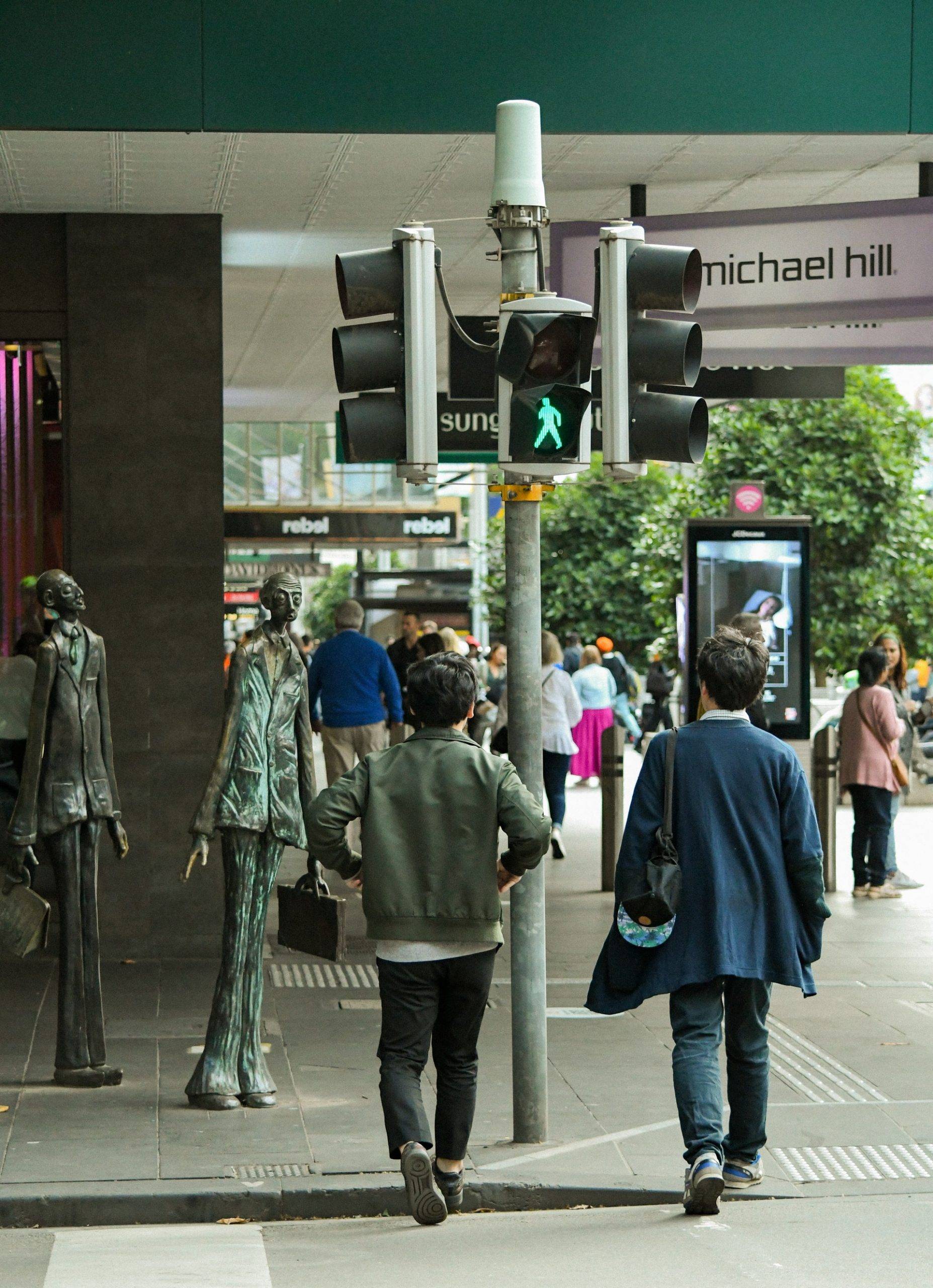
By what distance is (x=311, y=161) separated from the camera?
846cm

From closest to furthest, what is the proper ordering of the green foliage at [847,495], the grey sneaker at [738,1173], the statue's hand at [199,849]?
1. the grey sneaker at [738,1173]
2. the statue's hand at [199,849]
3. the green foliage at [847,495]

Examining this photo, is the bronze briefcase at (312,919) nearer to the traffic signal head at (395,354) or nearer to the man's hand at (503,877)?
the man's hand at (503,877)

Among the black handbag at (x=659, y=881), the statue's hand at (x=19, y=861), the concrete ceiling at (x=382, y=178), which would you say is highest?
the concrete ceiling at (x=382, y=178)

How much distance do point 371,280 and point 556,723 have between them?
8.14 metres

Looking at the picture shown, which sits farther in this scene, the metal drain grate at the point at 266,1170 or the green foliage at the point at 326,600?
the green foliage at the point at 326,600

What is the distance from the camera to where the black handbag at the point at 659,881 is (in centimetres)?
536

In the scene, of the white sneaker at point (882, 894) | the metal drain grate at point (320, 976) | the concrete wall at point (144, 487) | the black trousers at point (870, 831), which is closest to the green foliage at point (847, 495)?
the black trousers at point (870, 831)

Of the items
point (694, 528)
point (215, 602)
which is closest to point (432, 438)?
point (215, 602)

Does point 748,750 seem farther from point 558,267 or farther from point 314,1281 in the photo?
point 558,267

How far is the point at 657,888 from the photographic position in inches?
211

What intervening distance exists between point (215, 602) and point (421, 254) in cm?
403

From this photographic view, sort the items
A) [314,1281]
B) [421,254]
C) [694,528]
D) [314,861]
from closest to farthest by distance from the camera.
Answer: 1. [314,1281]
2. [421,254]
3. [314,861]
4. [694,528]

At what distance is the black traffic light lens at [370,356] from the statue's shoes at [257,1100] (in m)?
2.66

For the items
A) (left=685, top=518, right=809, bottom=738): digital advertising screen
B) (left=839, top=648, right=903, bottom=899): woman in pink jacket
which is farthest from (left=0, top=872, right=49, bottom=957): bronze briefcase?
(left=685, top=518, right=809, bottom=738): digital advertising screen
